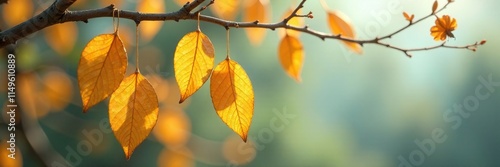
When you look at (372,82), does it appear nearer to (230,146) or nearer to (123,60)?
(230,146)

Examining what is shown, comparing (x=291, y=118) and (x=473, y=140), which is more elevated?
(x=291, y=118)

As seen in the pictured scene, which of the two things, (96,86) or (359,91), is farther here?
(359,91)

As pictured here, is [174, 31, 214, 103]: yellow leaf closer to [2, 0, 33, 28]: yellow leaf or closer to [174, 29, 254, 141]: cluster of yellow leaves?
[174, 29, 254, 141]: cluster of yellow leaves

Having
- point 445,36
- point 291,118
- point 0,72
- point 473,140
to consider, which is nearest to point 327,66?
point 291,118

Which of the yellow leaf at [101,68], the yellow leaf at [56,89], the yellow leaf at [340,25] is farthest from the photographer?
the yellow leaf at [56,89]

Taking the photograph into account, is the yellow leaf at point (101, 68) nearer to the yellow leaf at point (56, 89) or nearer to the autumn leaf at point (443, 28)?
the autumn leaf at point (443, 28)

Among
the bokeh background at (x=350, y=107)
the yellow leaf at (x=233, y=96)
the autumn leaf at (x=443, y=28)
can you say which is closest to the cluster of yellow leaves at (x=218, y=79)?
the yellow leaf at (x=233, y=96)
